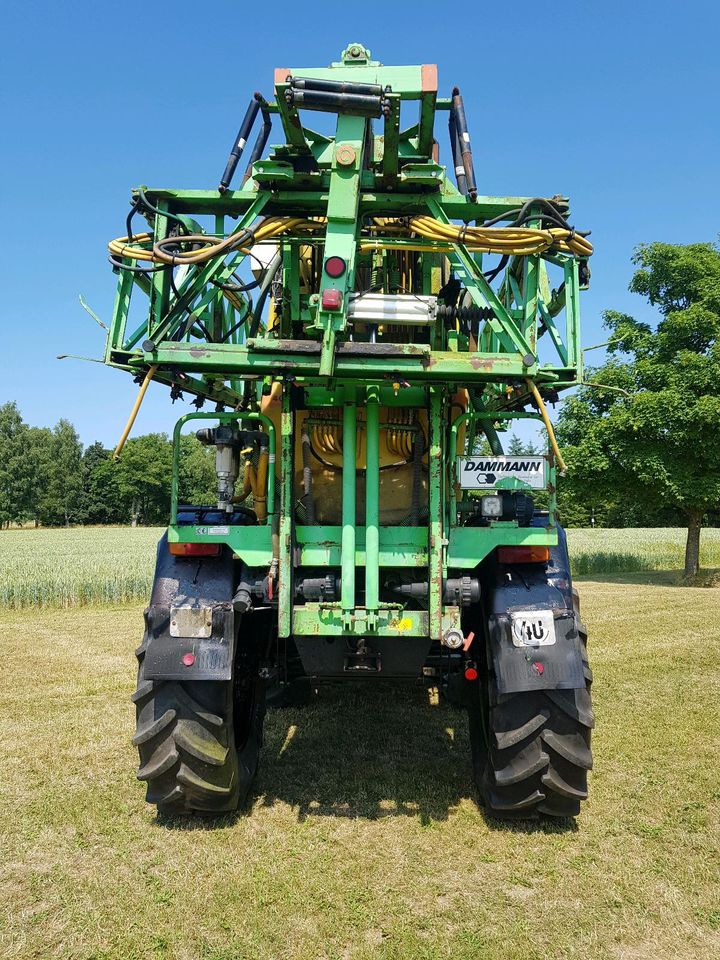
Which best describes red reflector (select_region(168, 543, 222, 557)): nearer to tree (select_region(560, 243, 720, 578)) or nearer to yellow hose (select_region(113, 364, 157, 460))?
yellow hose (select_region(113, 364, 157, 460))

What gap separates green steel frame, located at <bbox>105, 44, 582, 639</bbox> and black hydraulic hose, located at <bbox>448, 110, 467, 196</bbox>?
236 mm

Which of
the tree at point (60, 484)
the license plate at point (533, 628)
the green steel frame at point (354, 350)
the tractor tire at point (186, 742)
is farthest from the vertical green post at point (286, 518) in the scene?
the tree at point (60, 484)

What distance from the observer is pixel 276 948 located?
2965 mm

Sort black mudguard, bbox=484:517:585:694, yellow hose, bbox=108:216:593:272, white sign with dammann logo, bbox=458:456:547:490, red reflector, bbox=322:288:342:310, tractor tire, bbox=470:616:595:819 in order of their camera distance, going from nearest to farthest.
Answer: red reflector, bbox=322:288:342:310, yellow hose, bbox=108:216:593:272, black mudguard, bbox=484:517:585:694, tractor tire, bbox=470:616:595:819, white sign with dammann logo, bbox=458:456:547:490

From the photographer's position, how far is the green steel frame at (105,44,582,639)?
144 inches

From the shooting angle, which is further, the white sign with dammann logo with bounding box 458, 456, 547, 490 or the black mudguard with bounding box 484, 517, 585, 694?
the white sign with dammann logo with bounding box 458, 456, 547, 490

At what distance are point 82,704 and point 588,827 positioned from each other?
16.0ft

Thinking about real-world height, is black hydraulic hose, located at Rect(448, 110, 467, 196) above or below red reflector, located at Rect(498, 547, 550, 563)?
above

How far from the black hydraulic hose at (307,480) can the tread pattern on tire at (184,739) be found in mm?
1084

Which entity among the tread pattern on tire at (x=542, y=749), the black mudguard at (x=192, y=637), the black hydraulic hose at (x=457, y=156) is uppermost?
the black hydraulic hose at (x=457, y=156)

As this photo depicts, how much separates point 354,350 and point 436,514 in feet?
3.35

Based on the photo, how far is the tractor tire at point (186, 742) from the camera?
13.0 feet

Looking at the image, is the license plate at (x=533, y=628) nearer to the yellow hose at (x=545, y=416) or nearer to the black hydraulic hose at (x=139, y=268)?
the yellow hose at (x=545, y=416)

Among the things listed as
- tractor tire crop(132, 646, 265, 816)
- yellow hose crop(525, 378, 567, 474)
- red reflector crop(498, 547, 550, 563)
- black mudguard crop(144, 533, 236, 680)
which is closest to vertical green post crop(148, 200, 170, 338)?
black mudguard crop(144, 533, 236, 680)
